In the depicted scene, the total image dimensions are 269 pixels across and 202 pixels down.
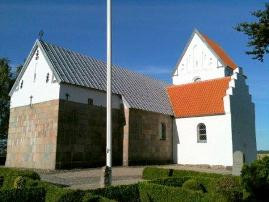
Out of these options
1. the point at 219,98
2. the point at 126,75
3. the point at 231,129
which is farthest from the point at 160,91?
the point at 231,129

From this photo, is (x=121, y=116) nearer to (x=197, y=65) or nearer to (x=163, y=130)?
(x=163, y=130)

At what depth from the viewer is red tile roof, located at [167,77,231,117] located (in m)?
26.3

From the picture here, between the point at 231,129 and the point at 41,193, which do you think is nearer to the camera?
the point at 41,193

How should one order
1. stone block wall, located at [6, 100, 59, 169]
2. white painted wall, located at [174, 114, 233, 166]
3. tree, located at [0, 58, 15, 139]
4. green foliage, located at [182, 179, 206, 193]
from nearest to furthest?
green foliage, located at [182, 179, 206, 193] < stone block wall, located at [6, 100, 59, 169] < white painted wall, located at [174, 114, 233, 166] < tree, located at [0, 58, 15, 139]

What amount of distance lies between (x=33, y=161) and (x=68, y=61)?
7659mm

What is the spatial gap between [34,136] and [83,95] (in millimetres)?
4399

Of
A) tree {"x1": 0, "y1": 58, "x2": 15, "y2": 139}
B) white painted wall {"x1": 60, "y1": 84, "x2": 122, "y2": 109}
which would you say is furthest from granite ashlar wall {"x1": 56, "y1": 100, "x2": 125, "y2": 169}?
tree {"x1": 0, "y1": 58, "x2": 15, "y2": 139}

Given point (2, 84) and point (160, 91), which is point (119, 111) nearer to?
point (160, 91)

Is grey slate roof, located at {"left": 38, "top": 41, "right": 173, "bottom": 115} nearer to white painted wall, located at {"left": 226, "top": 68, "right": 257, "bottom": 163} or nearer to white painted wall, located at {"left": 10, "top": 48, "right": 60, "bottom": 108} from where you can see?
white painted wall, located at {"left": 10, "top": 48, "right": 60, "bottom": 108}

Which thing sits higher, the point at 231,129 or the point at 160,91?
the point at 160,91

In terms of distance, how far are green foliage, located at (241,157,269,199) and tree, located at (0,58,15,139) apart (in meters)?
29.4

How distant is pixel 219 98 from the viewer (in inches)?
1046

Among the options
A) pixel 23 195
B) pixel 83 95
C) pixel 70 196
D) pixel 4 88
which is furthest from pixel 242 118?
pixel 4 88

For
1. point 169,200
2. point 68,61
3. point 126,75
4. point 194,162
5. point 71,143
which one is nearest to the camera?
point 169,200
